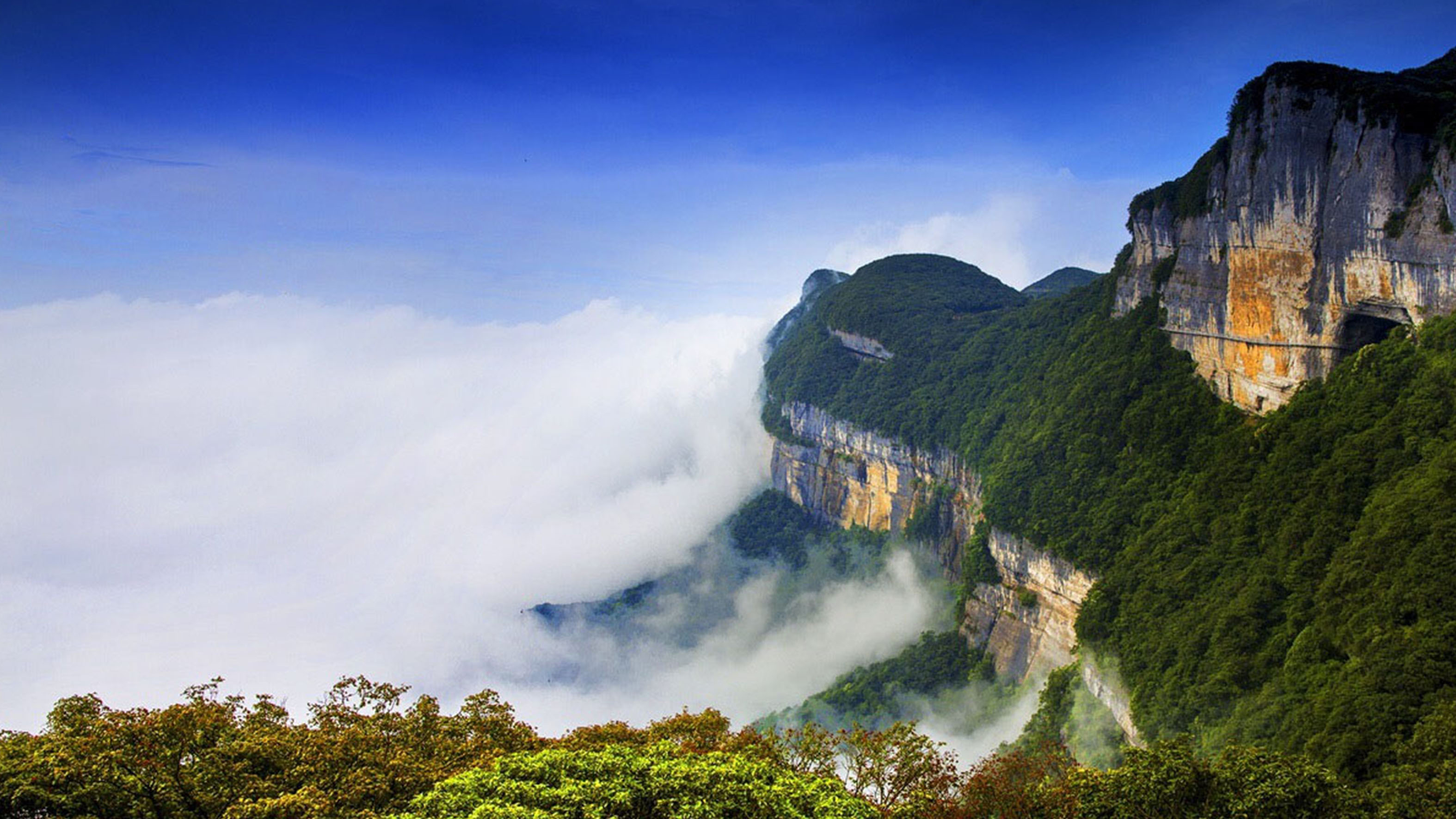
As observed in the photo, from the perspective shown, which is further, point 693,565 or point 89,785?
point 693,565

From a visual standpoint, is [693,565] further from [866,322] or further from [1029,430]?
[1029,430]

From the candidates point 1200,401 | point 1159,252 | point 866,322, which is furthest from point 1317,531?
point 866,322

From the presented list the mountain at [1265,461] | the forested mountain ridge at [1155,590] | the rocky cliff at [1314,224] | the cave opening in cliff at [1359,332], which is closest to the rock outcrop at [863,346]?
the forested mountain ridge at [1155,590]

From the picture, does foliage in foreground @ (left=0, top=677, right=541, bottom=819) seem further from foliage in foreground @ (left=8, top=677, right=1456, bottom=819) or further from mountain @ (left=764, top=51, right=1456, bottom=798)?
mountain @ (left=764, top=51, right=1456, bottom=798)

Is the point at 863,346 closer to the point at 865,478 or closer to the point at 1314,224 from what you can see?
the point at 865,478

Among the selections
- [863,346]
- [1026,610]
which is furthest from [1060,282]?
[1026,610]

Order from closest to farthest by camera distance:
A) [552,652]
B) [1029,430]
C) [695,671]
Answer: [1029,430] → [695,671] → [552,652]

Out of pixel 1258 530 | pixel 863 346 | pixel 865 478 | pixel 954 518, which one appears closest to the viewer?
pixel 1258 530
